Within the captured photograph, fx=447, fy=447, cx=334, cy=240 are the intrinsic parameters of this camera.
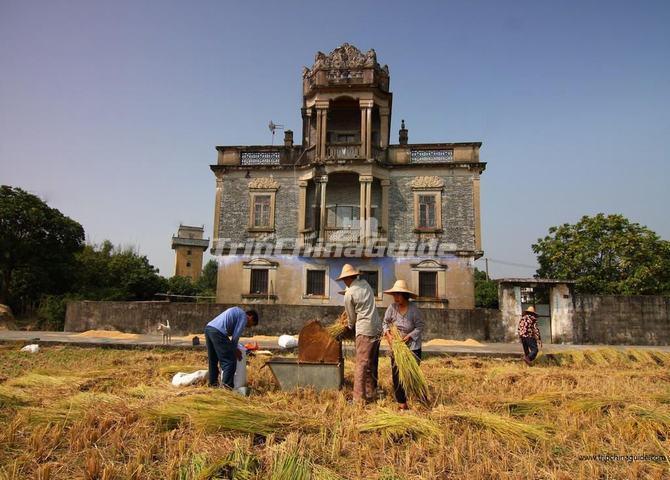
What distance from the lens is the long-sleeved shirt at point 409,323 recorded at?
5766 millimetres

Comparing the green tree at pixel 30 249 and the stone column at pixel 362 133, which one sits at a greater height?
the stone column at pixel 362 133

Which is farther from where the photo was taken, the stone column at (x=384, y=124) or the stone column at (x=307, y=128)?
the stone column at (x=307, y=128)

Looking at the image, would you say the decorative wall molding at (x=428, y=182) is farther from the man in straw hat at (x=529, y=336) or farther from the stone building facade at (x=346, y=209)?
the man in straw hat at (x=529, y=336)

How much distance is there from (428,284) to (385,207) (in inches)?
169

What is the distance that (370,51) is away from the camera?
75.4 ft

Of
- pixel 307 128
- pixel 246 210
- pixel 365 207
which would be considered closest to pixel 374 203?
pixel 365 207

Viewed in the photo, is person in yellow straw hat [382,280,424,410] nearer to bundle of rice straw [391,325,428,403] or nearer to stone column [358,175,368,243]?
bundle of rice straw [391,325,428,403]

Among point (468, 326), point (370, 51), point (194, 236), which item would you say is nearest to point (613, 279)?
point (468, 326)

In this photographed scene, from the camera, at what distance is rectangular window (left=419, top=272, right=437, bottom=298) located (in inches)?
840

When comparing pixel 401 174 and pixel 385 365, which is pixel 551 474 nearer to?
pixel 385 365

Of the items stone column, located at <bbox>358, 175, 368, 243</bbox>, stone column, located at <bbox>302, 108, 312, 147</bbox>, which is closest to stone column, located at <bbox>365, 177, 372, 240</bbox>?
stone column, located at <bbox>358, 175, 368, 243</bbox>

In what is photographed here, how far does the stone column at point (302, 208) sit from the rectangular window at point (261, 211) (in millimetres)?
1669

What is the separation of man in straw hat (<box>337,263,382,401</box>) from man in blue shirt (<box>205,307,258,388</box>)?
131 centimetres

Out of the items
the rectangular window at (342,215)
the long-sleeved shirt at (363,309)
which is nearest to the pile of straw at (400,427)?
the long-sleeved shirt at (363,309)
